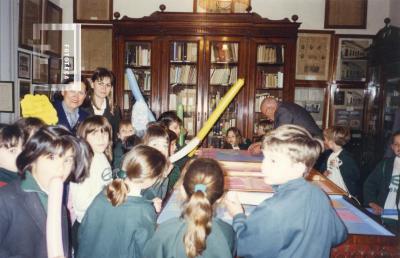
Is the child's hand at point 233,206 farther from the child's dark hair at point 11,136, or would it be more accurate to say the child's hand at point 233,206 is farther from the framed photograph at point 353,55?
the framed photograph at point 353,55

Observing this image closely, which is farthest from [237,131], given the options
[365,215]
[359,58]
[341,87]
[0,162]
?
[0,162]

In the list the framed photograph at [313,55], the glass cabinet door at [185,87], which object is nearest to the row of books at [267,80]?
the framed photograph at [313,55]

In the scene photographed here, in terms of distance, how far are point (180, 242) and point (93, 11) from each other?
380 centimetres

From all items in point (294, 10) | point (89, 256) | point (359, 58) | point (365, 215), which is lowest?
point (89, 256)

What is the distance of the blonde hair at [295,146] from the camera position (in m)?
1.08

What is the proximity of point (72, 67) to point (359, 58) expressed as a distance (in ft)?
10.5

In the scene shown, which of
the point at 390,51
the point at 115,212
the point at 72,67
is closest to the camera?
the point at 115,212

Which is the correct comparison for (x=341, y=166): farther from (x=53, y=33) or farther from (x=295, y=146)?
(x=53, y=33)

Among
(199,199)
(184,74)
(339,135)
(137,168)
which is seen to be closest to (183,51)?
(184,74)

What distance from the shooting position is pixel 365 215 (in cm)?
130

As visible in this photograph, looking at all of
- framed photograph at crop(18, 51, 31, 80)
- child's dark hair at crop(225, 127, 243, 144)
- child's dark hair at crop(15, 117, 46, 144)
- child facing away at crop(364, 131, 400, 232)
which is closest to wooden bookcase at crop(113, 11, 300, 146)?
child's dark hair at crop(225, 127, 243, 144)

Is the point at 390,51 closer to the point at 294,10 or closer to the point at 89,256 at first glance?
the point at 294,10

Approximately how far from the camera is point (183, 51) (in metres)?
3.91

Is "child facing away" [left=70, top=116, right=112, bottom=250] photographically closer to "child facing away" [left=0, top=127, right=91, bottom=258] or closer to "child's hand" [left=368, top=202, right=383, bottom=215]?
"child facing away" [left=0, top=127, right=91, bottom=258]
